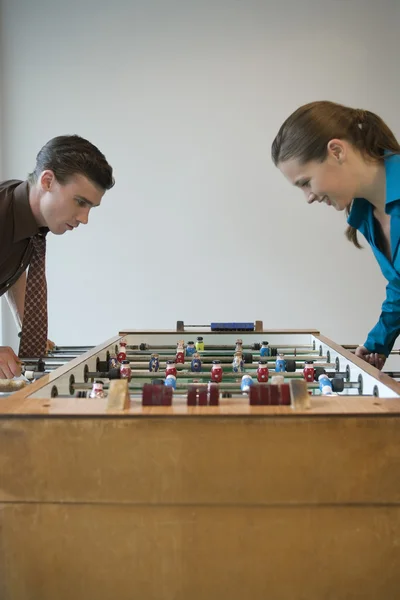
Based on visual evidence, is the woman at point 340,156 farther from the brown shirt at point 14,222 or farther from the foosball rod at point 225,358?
the brown shirt at point 14,222

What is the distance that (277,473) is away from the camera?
88 centimetres

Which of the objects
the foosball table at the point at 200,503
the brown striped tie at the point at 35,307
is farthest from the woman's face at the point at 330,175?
the brown striped tie at the point at 35,307

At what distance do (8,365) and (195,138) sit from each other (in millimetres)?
2809

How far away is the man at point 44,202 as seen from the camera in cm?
192

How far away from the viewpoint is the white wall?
3.95 m

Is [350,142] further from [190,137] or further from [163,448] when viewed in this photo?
[190,137]

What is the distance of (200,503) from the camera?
883mm

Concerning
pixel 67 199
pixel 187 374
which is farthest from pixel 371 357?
pixel 67 199

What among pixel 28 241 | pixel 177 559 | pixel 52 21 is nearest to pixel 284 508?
pixel 177 559

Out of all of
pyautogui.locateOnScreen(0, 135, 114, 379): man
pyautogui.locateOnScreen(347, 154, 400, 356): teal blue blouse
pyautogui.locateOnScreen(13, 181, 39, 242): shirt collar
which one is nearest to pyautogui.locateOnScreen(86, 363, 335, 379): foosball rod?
pyautogui.locateOnScreen(347, 154, 400, 356): teal blue blouse

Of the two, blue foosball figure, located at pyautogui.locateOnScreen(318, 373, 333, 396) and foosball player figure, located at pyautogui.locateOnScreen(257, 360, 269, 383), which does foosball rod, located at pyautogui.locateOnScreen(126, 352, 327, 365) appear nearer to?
foosball player figure, located at pyautogui.locateOnScreen(257, 360, 269, 383)

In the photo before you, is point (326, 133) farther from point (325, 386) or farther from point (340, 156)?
point (325, 386)

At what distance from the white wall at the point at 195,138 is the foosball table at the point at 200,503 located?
122 inches

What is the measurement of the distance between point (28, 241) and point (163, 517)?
152cm
